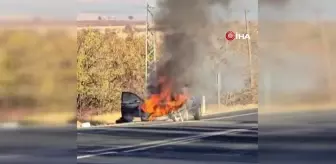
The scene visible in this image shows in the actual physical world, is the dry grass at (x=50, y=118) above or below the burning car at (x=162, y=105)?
below

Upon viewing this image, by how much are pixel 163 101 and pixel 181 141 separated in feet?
0.82

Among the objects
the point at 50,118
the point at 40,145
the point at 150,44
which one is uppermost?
the point at 150,44

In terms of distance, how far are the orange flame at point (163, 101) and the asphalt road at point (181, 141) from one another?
2.8 inches

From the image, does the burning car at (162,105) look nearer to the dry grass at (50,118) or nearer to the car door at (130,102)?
the car door at (130,102)

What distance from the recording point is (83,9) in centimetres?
305

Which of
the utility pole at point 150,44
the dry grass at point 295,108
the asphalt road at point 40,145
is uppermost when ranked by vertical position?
the utility pole at point 150,44

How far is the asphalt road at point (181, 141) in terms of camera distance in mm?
3049

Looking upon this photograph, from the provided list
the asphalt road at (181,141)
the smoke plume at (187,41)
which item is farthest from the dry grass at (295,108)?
the smoke plume at (187,41)

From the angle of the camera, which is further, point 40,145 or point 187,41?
point 40,145

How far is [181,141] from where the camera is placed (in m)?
3.05

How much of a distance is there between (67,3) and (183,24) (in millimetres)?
671

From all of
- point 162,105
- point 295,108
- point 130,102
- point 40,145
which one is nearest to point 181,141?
point 162,105

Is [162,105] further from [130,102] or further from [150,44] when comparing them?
[150,44]

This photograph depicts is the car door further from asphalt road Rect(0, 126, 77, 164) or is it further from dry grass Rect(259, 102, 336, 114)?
dry grass Rect(259, 102, 336, 114)
